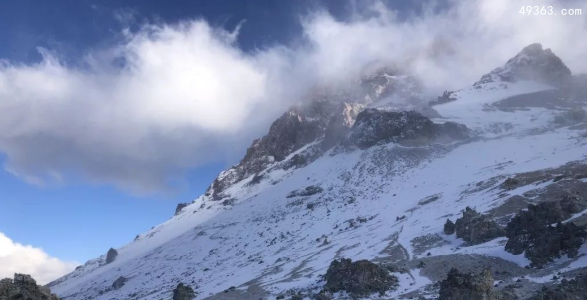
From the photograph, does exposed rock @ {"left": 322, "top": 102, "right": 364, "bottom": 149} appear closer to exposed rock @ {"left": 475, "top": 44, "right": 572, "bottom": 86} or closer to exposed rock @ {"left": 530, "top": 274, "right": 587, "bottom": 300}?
exposed rock @ {"left": 475, "top": 44, "right": 572, "bottom": 86}

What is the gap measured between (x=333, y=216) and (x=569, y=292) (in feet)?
201

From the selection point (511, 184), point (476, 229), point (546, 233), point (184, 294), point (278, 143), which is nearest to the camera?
point (546, 233)

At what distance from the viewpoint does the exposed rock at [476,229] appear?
1766 inches

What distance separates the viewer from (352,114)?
512 feet

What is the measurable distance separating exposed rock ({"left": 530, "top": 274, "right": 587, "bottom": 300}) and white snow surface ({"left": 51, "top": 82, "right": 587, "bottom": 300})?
648 centimetres

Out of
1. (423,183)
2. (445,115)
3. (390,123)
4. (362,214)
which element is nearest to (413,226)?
(362,214)

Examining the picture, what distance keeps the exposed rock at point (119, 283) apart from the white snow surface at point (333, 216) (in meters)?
1.49

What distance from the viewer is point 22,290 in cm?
2302

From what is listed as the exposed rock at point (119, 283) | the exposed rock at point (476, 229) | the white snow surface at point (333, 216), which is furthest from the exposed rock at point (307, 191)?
the exposed rock at point (476, 229)

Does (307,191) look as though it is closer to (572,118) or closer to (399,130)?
(399,130)

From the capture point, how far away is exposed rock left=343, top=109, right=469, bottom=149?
112625 millimetres

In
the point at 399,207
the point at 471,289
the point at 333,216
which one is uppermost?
the point at 333,216

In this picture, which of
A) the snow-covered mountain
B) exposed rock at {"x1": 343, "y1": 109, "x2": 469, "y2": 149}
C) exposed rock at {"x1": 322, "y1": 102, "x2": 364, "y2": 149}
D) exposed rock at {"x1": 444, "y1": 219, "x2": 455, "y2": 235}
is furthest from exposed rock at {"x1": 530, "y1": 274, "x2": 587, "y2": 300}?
exposed rock at {"x1": 322, "y1": 102, "x2": 364, "y2": 149}

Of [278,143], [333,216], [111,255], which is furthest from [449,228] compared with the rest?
[278,143]
